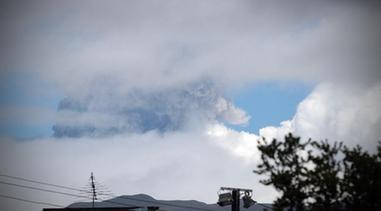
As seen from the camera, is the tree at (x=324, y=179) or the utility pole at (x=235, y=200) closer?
the tree at (x=324, y=179)

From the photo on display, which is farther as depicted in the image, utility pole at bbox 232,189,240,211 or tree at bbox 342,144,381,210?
utility pole at bbox 232,189,240,211

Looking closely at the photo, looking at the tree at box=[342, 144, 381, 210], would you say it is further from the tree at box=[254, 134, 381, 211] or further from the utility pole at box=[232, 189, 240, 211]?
the utility pole at box=[232, 189, 240, 211]

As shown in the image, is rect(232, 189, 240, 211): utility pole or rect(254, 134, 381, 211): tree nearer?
rect(254, 134, 381, 211): tree

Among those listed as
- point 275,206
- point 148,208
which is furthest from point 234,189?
point 275,206

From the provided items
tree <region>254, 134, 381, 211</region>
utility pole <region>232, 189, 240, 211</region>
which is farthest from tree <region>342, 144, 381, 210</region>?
utility pole <region>232, 189, 240, 211</region>

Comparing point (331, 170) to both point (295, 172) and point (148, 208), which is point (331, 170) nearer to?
point (295, 172)

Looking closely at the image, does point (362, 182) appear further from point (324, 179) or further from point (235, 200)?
point (235, 200)

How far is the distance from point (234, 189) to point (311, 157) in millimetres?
32219

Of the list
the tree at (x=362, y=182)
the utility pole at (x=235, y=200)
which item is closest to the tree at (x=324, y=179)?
the tree at (x=362, y=182)

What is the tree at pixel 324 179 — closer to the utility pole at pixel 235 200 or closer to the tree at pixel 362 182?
the tree at pixel 362 182

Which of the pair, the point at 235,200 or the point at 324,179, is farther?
the point at 235,200

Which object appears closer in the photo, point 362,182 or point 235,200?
point 362,182

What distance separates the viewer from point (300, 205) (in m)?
23.6

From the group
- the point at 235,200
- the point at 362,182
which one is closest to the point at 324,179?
the point at 362,182
